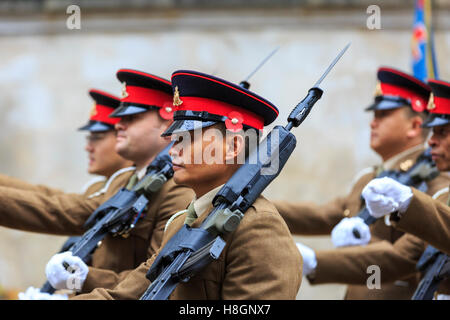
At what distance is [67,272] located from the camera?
3.90 metres

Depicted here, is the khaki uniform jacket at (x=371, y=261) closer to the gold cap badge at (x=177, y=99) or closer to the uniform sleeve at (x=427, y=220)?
the uniform sleeve at (x=427, y=220)

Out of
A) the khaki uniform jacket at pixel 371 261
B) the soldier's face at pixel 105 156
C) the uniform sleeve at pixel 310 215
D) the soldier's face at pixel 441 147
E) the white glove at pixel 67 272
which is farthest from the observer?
the soldier's face at pixel 105 156

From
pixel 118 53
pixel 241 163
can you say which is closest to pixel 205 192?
pixel 241 163

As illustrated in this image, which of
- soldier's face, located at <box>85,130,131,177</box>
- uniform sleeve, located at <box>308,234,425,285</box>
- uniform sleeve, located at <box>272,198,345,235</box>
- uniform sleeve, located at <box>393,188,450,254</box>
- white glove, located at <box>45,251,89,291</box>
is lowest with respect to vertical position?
uniform sleeve, located at <box>308,234,425,285</box>

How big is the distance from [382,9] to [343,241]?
4.36 m

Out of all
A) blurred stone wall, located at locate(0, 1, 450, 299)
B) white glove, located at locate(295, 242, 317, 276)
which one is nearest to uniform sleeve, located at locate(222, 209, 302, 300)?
white glove, located at locate(295, 242, 317, 276)

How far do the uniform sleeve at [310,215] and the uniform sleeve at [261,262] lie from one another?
220 centimetres

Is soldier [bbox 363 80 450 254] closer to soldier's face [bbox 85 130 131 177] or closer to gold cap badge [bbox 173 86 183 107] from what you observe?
gold cap badge [bbox 173 86 183 107]

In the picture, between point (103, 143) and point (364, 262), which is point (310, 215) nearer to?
point (364, 262)

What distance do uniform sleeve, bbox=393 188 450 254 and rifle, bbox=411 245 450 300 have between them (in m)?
0.47

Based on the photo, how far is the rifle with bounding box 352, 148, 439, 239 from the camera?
4879 mm

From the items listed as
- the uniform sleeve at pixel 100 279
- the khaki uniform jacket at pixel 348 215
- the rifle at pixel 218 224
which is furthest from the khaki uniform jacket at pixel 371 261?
the rifle at pixel 218 224

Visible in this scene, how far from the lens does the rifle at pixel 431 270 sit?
414 centimetres

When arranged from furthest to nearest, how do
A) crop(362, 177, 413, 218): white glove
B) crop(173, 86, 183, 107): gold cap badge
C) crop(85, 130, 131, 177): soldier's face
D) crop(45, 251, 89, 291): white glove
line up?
crop(85, 130, 131, 177): soldier's face → crop(45, 251, 89, 291): white glove → crop(362, 177, 413, 218): white glove → crop(173, 86, 183, 107): gold cap badge
